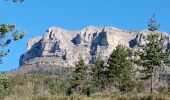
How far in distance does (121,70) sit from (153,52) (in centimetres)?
1778

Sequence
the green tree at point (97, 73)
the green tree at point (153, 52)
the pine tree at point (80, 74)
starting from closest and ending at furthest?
the green tree at point (153, 52) < the pine tree at point (80, 74) < the green tree at point (97, 73)

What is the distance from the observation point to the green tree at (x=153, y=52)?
5003 centimetres

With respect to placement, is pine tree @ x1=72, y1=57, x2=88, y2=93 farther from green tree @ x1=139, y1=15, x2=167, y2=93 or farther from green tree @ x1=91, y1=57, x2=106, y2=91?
green tree @ x1=139, y1=15, x2=167, y2=93

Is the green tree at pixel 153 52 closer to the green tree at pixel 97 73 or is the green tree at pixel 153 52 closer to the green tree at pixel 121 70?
the green tree at pixel 121 70

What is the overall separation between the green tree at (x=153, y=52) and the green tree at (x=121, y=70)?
15.9 m

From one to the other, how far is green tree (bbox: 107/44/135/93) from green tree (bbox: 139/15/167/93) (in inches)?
628

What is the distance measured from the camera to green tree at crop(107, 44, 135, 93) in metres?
67.2

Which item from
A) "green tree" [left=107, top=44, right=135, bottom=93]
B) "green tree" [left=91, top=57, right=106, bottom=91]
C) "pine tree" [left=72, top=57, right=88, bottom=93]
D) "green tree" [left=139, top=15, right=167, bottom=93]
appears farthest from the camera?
"green tree" [left=91, top=57, right=106, bottom=91]

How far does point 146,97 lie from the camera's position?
18094 mm

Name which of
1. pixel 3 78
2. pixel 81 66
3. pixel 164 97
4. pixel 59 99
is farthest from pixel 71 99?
pixel 81 66

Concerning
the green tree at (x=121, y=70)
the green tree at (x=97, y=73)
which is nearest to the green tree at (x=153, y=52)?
the green tree at (x=121, y=70)

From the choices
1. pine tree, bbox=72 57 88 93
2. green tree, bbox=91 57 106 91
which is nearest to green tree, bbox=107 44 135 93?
green tree, bbox=91 57 106 91

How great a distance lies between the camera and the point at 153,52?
50.0m

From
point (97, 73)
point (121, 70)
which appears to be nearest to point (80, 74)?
point (97, 73)
